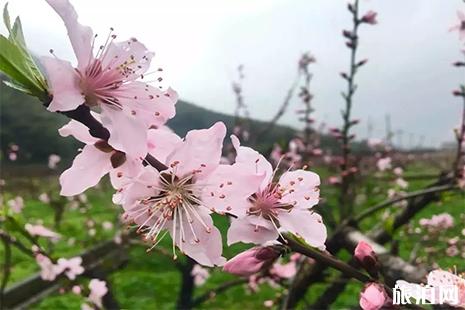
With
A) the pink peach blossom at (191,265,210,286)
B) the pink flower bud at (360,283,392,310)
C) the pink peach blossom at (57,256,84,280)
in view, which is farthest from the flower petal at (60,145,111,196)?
the pink peach blossom at (191,265,210,286)

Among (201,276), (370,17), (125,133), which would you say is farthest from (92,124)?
(201,276)

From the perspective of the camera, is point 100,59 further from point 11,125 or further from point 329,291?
point 11,125

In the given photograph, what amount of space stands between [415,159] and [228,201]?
4.81 metres

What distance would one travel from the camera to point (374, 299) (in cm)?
46

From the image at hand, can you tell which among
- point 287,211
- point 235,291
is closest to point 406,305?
point 287,211

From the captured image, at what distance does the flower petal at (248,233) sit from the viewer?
498 mm

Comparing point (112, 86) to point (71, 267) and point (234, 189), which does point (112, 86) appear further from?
point (71, 267)

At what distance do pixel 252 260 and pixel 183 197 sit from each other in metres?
0.08

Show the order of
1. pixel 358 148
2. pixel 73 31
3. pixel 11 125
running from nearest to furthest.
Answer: pixel 73 31, pixel 358 148, pixel 11 125

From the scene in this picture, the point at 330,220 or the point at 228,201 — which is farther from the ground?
the point at 228,201

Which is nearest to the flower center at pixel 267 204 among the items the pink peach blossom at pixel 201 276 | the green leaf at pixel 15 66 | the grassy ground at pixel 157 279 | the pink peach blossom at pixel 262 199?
the pink peach blossom at pixel 262 199

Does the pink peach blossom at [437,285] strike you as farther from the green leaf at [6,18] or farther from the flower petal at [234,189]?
the green leaf at [6,18]

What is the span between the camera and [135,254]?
334 centimetres

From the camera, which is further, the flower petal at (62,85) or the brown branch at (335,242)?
the brown branch at (335,242)
